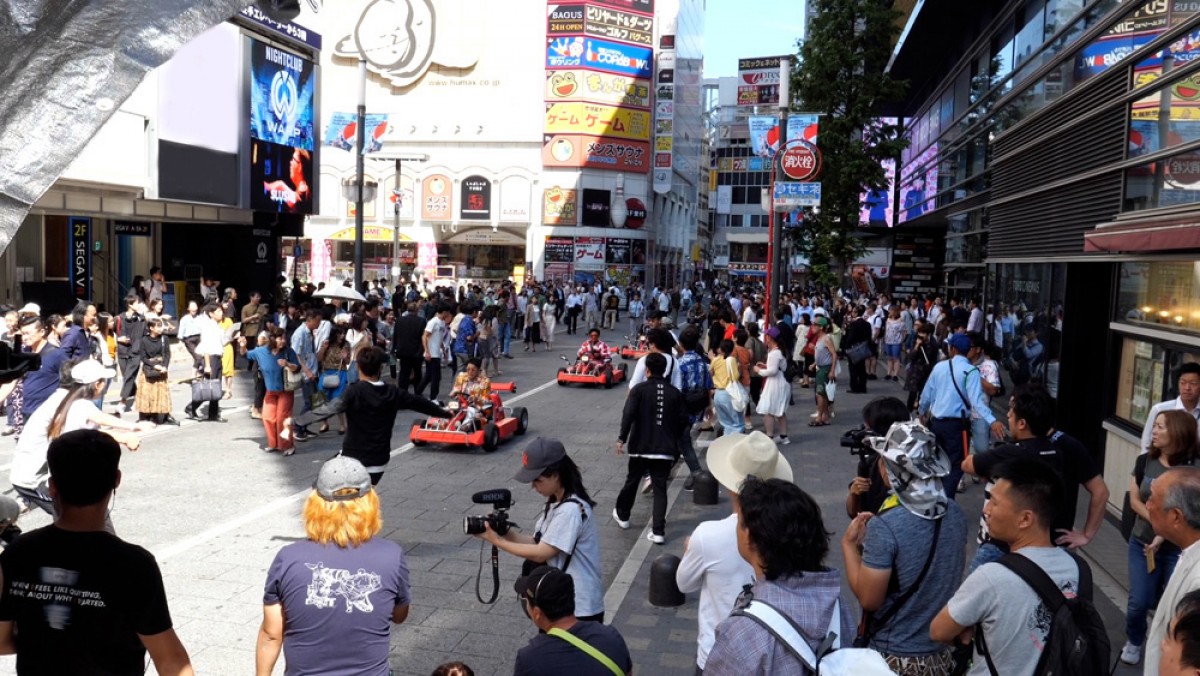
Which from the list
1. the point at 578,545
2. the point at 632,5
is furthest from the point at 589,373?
the point at 632,5

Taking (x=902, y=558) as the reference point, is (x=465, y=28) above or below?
above

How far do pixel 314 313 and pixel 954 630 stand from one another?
11603 mm

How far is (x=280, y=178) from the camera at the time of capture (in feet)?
90.7

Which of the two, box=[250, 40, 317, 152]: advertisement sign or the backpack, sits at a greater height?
box=[250, 40, 317, 152]: advertisement sign

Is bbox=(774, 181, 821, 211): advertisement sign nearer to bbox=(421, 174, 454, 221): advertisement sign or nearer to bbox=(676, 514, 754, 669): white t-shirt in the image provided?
bbox=(676, 514, 754, 669): white t-shirt

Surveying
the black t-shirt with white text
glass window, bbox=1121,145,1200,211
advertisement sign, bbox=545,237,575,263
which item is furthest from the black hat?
advertisement sign, bbox=545,237,575,263

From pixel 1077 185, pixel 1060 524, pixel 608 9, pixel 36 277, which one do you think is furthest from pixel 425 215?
pixel 1060 524

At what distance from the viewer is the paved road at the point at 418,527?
6.19 m

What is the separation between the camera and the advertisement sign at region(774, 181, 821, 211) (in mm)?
16766

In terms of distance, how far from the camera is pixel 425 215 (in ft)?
178

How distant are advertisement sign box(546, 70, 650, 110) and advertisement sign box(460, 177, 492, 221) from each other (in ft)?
19.9

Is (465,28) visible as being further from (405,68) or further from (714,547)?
(714,547)

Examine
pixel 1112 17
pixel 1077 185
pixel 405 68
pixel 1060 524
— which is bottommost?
pixel 1060 524

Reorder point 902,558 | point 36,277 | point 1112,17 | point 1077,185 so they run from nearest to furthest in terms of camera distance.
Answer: point 902,558
point 1112,17
point 1077,185
point 36,277
